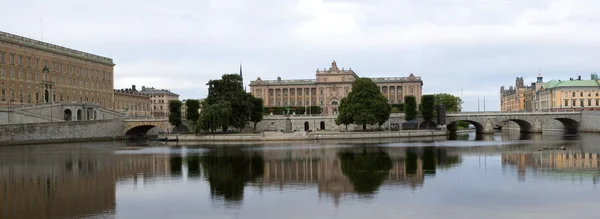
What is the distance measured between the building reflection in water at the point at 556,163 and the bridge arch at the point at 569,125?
57.3 metres

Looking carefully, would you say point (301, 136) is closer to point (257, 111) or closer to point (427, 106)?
point (257, 111)

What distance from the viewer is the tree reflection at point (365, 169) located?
3098 centimetres

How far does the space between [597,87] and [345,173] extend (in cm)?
11800

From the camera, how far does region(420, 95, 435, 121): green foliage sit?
99438 millimetres

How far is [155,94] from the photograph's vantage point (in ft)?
611

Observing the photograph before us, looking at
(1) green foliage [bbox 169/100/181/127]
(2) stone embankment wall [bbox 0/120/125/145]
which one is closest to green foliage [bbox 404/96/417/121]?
(1) green foliage [bbox 169/100/181/127]

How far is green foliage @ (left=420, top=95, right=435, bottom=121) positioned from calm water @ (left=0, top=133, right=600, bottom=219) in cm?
5009

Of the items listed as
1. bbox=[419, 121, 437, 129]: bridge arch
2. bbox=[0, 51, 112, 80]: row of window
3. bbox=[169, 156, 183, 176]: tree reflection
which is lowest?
bbox=[169, 156, 183, 176]: tree reflection

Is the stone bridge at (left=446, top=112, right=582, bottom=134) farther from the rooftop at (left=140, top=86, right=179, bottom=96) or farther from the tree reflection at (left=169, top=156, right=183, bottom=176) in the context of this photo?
the rooftop at (left=140, top=86, right=179, bottom=96)

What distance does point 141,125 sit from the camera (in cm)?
9981

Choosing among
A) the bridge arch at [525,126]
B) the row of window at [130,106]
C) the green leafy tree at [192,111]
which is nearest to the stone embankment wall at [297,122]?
the green leafy tree at [192,111]

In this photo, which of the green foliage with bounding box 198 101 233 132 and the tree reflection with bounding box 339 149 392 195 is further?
the green foliage with bounding box 198 101 233 132

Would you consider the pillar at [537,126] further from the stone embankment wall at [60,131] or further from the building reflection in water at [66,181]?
the building reflection in water at [66,181]

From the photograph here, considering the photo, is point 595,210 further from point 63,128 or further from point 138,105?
point 138,105
